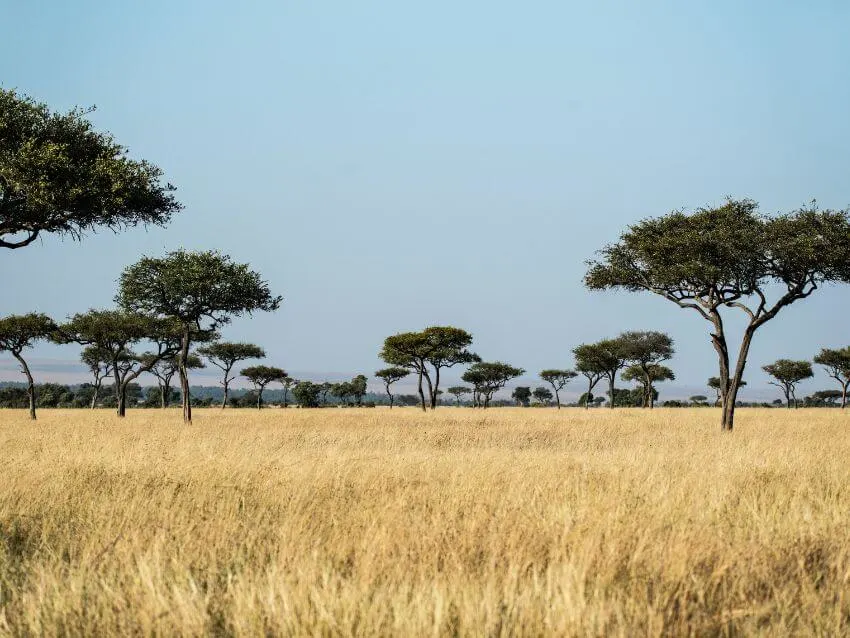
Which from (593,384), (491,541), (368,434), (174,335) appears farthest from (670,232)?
(593,384)

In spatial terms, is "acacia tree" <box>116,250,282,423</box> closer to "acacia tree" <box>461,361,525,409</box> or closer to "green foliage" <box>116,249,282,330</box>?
"green foliage" <box>116,249,282,330</box>

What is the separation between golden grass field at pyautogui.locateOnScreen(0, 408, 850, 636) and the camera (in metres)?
3.77

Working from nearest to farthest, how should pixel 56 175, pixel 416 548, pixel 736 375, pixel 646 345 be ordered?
pixel 416 548 → pixel 56 175 → pixel 736 375 → pixel 646 345

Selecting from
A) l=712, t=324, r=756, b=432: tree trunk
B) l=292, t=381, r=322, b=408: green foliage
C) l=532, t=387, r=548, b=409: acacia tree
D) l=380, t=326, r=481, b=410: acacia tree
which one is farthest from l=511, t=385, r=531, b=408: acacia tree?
l=712, t=324, r=756, b=432: tree trunk

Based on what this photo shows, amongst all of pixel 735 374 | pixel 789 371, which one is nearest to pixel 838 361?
pixel 789 371

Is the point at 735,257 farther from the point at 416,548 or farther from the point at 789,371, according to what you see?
the point at 789,371

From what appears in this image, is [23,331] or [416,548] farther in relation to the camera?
[23,331]

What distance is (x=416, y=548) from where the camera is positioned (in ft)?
18.0

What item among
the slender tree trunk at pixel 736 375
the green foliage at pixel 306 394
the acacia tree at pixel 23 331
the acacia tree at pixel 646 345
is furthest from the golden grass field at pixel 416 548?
the green foliage at pixel 306 394

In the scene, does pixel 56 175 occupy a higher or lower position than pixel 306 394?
higher

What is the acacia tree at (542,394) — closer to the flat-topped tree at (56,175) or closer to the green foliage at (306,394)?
the green foliage at (306,394)

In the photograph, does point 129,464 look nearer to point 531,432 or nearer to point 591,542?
point 591,542

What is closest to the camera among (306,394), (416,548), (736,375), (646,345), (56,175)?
(416,548)

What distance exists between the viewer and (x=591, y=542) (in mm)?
5066
